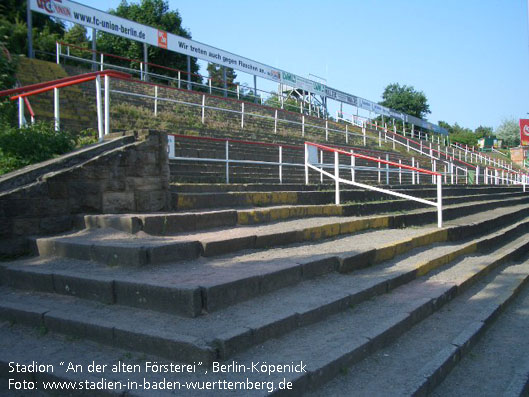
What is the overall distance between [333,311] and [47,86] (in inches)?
198

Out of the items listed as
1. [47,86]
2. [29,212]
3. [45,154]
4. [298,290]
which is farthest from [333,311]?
Result: [47,86]

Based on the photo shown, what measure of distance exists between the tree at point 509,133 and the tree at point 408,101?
1195 inches

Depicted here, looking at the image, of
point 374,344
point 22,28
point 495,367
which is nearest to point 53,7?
point 22,28

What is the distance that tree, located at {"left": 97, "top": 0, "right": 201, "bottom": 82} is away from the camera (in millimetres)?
29781

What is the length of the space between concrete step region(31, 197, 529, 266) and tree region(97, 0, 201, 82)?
87.3 ft

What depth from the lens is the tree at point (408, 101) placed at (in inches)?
2473

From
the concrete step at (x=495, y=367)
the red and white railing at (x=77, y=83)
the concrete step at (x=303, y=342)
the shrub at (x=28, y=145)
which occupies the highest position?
the red and white railing at (x=77, y=83)

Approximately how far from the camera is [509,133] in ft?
281

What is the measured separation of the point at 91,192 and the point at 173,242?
157 cm

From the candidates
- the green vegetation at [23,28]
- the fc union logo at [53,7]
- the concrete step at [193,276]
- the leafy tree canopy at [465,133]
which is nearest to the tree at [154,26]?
the green vegetation at [23,28]

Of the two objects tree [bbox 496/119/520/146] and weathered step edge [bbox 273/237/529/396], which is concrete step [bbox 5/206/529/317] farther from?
tree [bbox 496/119/520/146]

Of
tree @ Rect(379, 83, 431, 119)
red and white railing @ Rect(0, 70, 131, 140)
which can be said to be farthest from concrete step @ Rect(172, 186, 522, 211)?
tree @ Rect(379, 83, 431, 119)

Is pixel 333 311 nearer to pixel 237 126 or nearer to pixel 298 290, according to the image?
pixel 298 290

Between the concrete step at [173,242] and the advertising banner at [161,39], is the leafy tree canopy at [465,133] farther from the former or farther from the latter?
the concrete step at [173,242]
